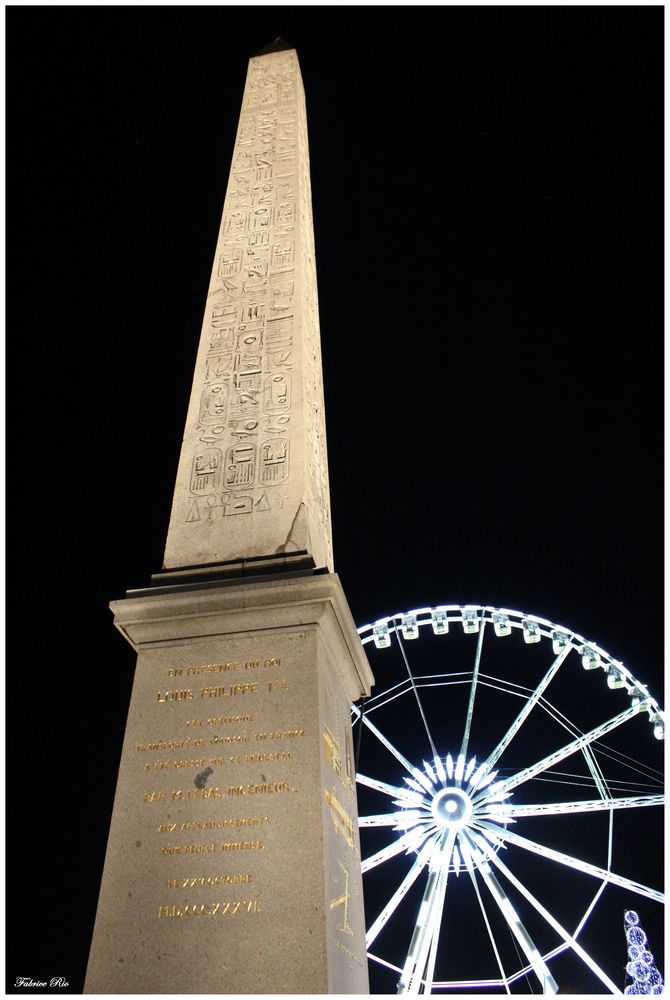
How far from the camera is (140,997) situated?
3.72 m

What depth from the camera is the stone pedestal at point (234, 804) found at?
3812 mm

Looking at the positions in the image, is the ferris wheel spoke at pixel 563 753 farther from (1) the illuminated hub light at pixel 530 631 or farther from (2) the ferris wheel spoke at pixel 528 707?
(1) the illuminated hub light at pixel 530 631

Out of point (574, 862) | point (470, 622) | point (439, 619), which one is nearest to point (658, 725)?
point (574, 862)

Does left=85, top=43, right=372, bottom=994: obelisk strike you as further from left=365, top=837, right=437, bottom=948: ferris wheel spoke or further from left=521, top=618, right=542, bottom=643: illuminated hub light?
left=521, top=618, right=542, bottom=643: illuminated hub light

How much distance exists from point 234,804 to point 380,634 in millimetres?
13041

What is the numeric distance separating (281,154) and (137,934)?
6.43 metres

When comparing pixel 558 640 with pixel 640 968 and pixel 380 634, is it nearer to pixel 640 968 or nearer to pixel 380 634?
pixel 380 634

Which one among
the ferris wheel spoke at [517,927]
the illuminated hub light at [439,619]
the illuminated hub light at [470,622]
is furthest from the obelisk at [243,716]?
the illuminated hub light at [439,619]

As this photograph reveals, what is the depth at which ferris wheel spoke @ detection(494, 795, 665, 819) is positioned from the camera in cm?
1541

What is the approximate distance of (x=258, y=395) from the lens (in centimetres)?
606

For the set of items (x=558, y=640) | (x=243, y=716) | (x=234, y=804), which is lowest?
(x=234, y=804)

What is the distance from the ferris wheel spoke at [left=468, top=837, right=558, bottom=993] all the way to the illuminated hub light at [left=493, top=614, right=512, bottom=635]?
145 inches

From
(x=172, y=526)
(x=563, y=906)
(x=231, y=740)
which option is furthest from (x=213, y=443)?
(x=563, y=906)
